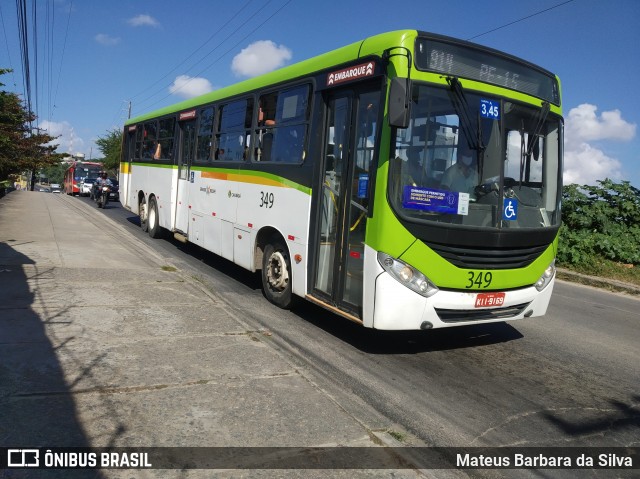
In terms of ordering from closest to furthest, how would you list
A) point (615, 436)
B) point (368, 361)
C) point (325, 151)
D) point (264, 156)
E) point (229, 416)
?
point (229, 416) < point (615, 436) < point (368, 361) < point (325, 151) < point (264, 156)

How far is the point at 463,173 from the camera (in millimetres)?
5281

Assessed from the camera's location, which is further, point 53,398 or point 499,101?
point 499,101

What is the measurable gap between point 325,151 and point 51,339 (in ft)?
11.5

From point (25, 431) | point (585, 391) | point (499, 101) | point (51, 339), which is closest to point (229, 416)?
point (25, 431)

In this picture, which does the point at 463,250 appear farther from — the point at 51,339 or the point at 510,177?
the point at 51,339

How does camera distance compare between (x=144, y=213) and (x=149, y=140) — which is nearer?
(x=149, y=140)

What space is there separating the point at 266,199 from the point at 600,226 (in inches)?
438

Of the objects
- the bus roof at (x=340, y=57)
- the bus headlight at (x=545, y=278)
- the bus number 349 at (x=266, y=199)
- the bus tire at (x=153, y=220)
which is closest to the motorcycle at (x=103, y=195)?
the bus tire at (x=153, y=220)

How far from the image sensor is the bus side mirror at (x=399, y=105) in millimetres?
4754

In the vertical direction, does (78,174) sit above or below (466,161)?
above

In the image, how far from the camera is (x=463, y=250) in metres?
5.18

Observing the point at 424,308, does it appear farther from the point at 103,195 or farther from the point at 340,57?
the point at 103,195

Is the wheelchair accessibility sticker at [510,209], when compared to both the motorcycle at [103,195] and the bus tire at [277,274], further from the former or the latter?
the motorcycle at [103,195]

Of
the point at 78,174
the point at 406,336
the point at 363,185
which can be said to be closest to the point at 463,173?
the point at 363,185
